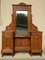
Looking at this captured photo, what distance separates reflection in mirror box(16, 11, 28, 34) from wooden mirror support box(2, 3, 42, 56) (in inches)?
4.3

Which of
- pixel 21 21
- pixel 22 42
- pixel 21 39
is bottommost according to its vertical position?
pixel 22 42

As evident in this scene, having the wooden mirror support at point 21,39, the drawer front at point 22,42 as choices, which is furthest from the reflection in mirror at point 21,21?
the drawer front at point 22,42

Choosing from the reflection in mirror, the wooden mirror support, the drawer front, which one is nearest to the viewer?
the wooden mirror support

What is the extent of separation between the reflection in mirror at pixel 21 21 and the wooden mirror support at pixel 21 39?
4.3 inches

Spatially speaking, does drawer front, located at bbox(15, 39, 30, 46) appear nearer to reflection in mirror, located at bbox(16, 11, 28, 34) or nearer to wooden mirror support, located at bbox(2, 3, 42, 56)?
wooden mirror support, located at bbox(2, 3, 42, 56)

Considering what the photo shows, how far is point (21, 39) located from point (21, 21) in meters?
0.67

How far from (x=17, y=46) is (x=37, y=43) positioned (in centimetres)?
78

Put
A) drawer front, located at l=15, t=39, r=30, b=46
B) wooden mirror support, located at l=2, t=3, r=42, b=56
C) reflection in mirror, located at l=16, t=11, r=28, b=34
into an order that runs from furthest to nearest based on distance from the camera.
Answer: drawer front, located at l=15, t=39, r=30, b=46 < reflection in mirror, located at l=16, t=11, r=28, b=34 < wooden mirror support, located at l=2, t=3, r=42, b=56

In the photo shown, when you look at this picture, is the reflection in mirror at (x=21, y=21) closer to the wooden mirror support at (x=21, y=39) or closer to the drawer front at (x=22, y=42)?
the wooden mirror support at (x=21, y=39)

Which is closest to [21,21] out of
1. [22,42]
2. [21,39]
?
[21,39]

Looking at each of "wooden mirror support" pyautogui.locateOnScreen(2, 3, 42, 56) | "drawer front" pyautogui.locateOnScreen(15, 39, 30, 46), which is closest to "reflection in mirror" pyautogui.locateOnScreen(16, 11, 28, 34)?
"wooden mirror support" pyautogui.locateOnScreen(2, 3, 42, 56)

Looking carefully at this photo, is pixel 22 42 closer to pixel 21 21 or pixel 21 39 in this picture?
pixel 21 39

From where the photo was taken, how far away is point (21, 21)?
5.70m

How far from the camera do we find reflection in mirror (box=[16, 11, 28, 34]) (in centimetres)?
568
